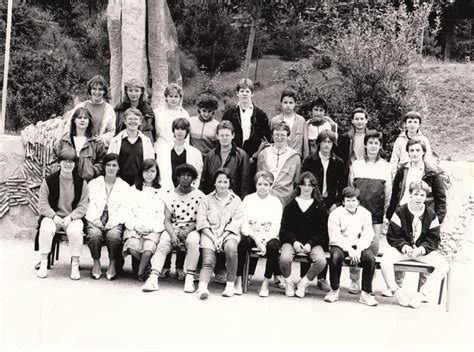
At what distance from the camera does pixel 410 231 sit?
20.7 feet

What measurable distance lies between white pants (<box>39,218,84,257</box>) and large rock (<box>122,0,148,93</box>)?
11.8 feet

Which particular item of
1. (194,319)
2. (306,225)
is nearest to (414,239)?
(306,225)

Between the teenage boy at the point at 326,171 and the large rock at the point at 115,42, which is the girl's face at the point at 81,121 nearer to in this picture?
the teenage boy at the point at 326,171

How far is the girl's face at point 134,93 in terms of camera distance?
23.3 ft

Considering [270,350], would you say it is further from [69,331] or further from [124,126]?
[124,126]

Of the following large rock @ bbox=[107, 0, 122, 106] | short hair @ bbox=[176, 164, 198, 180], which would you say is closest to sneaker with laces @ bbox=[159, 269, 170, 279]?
short hair @ bbox=[176, 164, 198, 180]

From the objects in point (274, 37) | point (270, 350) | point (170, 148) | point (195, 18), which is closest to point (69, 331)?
point (270, 350)

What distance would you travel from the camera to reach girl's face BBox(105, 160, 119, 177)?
6.62m

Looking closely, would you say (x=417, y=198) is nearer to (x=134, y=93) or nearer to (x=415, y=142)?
(x=415, y=142)

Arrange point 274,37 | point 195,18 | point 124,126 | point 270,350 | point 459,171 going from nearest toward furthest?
point 270,350 → point 124,126 → point 459,171 → point 195,18 → point 274,37

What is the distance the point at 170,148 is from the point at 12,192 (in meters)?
2.34

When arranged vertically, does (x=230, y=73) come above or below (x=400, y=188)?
above

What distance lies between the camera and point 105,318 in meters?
5.13

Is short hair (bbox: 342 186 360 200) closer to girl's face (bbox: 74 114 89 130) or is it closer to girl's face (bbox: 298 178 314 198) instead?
girl's face (bbox: 298 178 314 198)
